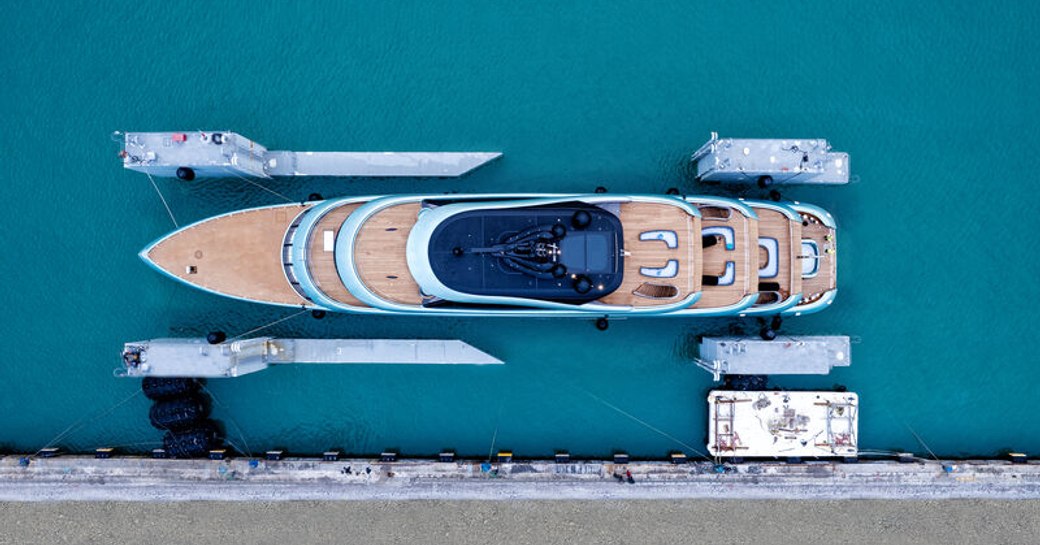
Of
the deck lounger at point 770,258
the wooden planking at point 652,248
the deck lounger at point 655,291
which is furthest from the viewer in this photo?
the deck lounger at point 770,258

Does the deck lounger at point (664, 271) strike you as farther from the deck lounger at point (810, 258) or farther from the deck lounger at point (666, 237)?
the deck lounger at point (810, 258)

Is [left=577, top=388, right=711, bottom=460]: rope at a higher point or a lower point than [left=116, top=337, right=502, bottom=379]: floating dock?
lower

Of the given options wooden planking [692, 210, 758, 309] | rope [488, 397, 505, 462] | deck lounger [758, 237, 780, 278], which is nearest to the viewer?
wooden planking [692, 210, 758, 309]

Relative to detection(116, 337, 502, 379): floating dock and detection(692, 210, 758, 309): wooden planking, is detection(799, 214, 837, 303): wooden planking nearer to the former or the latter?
detection(692, 210, 758, 309): wooden planking

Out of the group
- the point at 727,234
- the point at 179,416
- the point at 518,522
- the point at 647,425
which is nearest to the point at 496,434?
the point at 518,522

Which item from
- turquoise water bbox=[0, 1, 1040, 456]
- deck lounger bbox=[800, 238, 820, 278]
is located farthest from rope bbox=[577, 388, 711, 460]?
deck lounger bbox=[800, 238, 820, 278]

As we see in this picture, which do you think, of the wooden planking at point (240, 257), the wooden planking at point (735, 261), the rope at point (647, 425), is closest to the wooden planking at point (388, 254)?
the wooden planking at point (240, 257)

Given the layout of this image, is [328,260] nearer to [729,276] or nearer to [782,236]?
[729,276]

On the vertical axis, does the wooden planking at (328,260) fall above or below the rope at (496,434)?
above
